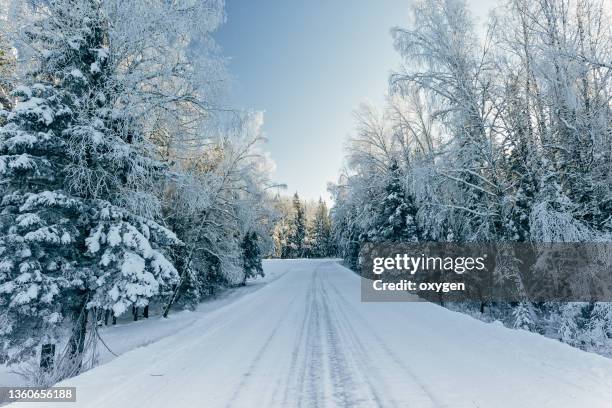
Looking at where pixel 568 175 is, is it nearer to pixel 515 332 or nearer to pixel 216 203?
pixel 515 332

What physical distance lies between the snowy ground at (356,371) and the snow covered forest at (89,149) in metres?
1.91

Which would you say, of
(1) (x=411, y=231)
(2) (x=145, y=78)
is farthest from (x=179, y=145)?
(1) (x=411, y=231)

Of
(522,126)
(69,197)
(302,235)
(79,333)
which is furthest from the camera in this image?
(302,235)

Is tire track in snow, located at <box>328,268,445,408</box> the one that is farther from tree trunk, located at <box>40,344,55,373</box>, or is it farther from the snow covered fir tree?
tree trunk, located at <box>40,344,55,373</box>

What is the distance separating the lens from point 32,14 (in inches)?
332

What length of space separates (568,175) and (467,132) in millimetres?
2837

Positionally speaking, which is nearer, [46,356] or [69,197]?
[46,356]

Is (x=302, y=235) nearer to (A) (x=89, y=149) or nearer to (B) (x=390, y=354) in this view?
(A) (x=89, y=149)

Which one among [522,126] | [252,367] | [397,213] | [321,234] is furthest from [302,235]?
[252,367]

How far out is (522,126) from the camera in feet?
37.1

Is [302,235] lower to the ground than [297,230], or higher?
lower

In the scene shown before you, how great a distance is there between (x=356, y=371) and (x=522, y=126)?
932 cm

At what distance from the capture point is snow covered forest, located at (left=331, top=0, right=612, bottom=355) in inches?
370

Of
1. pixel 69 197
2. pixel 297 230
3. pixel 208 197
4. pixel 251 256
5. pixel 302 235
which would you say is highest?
pixel 297 230
